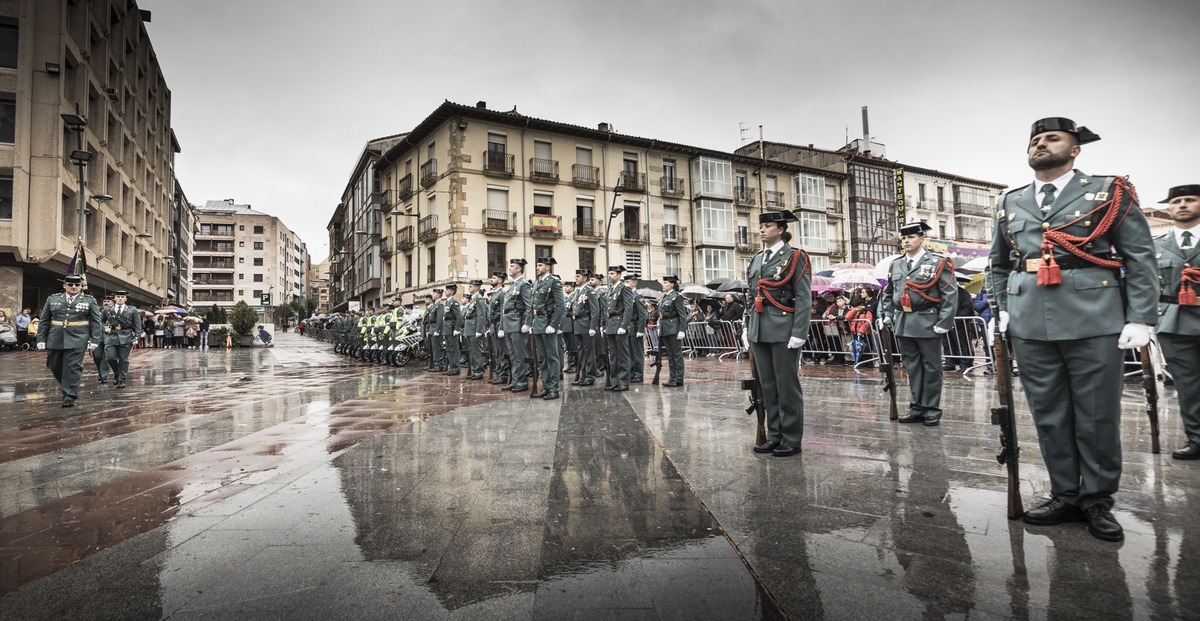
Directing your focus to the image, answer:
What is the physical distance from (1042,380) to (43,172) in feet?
95.3

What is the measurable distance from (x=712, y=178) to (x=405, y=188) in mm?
19466

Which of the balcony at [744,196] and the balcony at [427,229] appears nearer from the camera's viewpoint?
the balcony at [427,229]

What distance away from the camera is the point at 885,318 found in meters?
6.48

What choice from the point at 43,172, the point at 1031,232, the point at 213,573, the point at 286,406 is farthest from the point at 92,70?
the point at 1031,232

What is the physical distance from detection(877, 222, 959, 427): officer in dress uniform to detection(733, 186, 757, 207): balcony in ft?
108

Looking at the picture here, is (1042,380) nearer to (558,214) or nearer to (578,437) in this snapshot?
(578,437)

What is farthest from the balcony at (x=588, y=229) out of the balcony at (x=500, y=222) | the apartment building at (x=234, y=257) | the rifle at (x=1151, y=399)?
the apartment building at (x=234, y=257)

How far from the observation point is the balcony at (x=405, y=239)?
33.7m

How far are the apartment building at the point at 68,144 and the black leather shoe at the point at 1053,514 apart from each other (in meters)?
26.8

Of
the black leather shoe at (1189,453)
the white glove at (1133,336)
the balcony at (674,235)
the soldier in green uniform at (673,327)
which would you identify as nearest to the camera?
the white glove at (1133,336)

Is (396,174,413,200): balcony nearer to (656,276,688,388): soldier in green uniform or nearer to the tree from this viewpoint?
the tree

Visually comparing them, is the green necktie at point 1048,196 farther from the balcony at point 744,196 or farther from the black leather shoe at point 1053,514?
the balcony at point 744,196

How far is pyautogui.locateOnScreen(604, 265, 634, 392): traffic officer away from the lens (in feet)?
30.1

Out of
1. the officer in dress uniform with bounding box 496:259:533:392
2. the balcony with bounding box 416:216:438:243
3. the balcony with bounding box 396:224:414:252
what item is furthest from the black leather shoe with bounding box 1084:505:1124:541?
the balcony with bounding box 396:224:414:252
